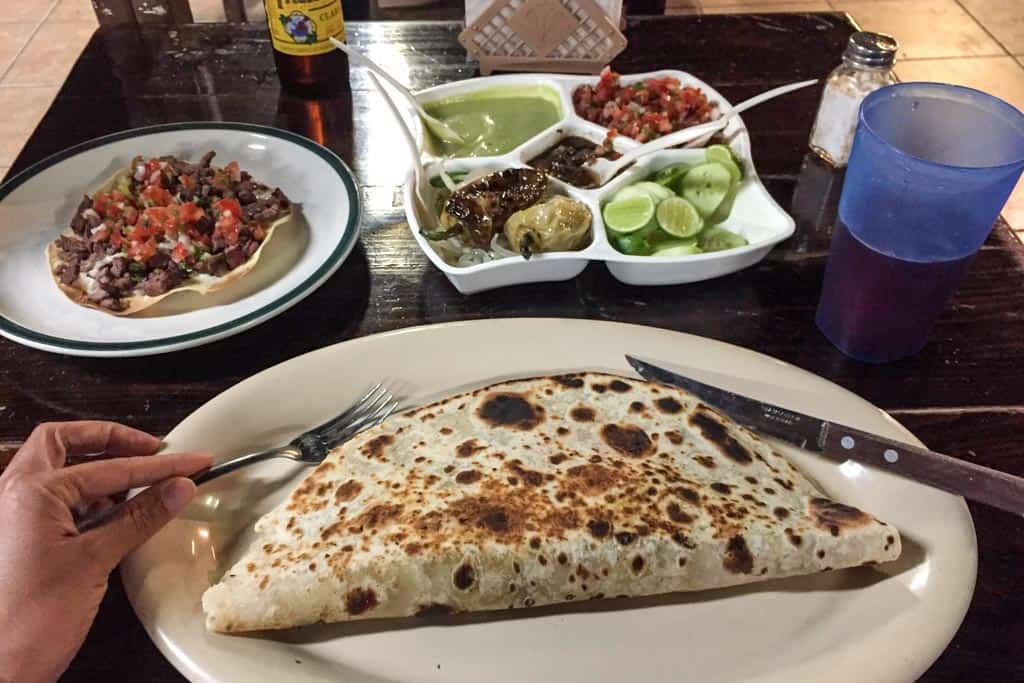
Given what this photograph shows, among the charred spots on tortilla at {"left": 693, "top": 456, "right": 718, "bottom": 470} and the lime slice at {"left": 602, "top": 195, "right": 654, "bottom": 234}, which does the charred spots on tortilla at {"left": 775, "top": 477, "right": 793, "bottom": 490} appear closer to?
the charred spots on tortilla at {"left": 693, "top": 456, "right": 718, "bottom": 470}

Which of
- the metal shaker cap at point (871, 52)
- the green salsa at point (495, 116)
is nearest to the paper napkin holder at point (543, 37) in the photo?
the green salsa at point (495, 116)

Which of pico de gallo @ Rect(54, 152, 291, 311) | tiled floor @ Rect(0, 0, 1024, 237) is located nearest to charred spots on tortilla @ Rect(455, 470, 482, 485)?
pico de gallo @ Rect(54, 152, 291, 311)

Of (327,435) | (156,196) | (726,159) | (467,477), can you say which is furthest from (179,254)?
(726,159)

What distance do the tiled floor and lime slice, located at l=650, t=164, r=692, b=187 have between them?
307 cm

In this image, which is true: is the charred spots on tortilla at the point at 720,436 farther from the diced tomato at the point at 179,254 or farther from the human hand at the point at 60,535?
the diced tomato at the point at 179,254

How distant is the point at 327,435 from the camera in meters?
1.33

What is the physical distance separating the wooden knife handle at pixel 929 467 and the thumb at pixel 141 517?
954 millimetres

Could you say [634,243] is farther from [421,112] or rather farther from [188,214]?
[188,214]

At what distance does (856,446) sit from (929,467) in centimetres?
10

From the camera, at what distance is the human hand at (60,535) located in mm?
1011

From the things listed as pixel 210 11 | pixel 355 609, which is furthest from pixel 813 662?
pixel 210 11

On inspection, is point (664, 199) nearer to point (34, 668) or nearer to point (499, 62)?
point (499, 62)

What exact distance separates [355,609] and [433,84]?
5.34 ft

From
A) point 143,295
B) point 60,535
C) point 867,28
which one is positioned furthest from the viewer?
point 867,28
